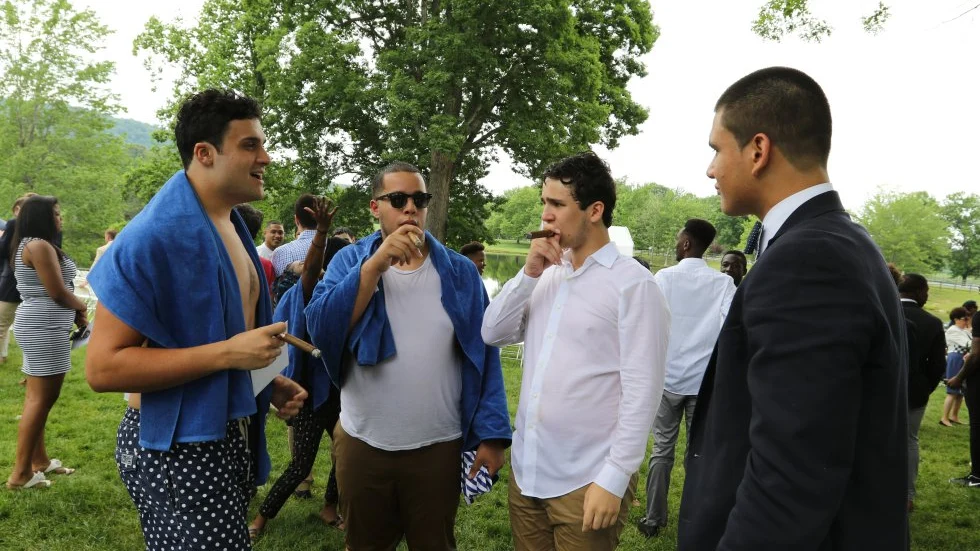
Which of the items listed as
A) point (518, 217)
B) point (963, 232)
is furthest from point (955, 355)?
point (963, 232)

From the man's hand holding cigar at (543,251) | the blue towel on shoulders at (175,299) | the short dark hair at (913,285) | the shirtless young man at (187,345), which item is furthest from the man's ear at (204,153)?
the short dark hair at (913,285)

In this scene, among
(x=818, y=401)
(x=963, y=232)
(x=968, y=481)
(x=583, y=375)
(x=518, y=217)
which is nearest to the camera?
(x=818, y=401)

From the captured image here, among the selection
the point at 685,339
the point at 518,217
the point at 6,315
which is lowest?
the point at 6,315

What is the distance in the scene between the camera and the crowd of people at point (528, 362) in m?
1.30

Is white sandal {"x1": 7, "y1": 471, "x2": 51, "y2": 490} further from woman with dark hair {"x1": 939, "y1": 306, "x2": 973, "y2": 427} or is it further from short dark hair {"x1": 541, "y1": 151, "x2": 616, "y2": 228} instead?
woman with dark hair {"x1": 939, "y1": 306, "x2": 973, "y2": 427}

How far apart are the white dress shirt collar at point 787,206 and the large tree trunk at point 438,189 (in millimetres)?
16818

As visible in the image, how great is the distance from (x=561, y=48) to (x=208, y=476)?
1720cm

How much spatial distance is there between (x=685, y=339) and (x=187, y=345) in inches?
158

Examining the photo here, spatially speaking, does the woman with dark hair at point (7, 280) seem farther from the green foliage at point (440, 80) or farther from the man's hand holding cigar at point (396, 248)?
the green foliage at point (440, 80)

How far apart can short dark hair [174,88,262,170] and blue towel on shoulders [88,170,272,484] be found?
8.7 inches

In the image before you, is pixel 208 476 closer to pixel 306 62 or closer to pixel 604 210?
pixel 604 210

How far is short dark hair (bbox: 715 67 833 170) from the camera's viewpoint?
150 cm

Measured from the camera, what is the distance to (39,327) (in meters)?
4.77

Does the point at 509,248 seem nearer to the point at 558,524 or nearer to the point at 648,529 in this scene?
the point at 648,529
